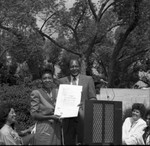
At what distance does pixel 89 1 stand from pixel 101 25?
7.15ft

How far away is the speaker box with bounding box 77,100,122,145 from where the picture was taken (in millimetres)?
3535

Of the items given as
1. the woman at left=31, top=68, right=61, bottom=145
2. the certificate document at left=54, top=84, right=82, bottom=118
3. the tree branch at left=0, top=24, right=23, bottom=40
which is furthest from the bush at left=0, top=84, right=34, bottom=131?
the certificate document at left=54, top=84, right=82, bottom=118

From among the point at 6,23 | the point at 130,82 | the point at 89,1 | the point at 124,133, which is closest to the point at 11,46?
the point at 6,23

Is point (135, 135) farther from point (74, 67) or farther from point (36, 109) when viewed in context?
point (36, 109)

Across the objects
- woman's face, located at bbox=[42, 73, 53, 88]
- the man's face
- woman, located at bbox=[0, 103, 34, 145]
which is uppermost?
the man's face

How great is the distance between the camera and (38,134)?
4137 mm

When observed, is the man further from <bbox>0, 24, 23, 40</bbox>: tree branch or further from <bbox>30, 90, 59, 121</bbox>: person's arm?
<bbox>0, 24, 23, 40</bbox>: tree branch

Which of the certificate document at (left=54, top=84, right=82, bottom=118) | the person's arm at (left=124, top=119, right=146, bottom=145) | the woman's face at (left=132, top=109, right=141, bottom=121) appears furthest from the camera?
the woman's face at (left=132, top=109, right=141, bottom=121)

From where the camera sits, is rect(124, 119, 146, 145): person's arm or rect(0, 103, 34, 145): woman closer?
rect(0, 103, 34, 145): woman

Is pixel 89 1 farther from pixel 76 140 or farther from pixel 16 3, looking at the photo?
pixel 76 140

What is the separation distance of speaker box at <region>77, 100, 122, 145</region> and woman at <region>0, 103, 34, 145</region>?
2.94ft

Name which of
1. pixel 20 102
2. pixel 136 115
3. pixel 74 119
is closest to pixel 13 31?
pixel 20 102

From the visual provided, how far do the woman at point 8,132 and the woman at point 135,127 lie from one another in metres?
1.78

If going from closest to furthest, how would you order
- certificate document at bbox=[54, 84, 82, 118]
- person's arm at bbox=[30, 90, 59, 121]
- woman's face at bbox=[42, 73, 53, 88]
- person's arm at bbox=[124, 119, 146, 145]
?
certificate document at bbox=[54, 84, 82, 118] → person's arm at bbox=[30, 90, 59, 121] → woman's face at bbox=[42, 73, 53, 88] → person's arm at bbox=[124, 119, 146, 145]
